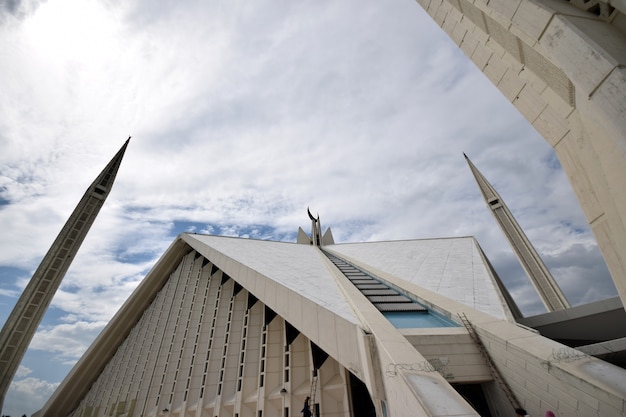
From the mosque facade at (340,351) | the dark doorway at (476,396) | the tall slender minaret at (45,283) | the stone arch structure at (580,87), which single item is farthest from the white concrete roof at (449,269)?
the tall slender minaret at (45,283)

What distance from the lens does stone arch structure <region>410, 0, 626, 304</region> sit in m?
1.50

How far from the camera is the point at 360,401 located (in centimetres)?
696

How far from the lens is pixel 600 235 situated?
1.89m

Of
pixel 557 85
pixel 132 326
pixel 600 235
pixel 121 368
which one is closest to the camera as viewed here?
pixel 600 235

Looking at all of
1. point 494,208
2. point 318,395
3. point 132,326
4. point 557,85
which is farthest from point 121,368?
point 494,208

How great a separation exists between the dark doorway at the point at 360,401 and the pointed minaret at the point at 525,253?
14.5m

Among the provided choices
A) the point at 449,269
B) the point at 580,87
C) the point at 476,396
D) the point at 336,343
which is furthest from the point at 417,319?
the point at 580,87

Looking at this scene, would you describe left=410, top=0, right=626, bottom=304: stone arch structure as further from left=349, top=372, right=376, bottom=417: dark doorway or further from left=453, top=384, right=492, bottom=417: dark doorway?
left=349, top=372, right=376, bottom=417: dark doorway

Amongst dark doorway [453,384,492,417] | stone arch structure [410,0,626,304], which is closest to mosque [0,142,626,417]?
dark doorway [453,384,492,417]

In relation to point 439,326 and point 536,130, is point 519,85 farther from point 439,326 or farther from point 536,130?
point 439,326

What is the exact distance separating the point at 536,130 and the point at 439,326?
4.57 m

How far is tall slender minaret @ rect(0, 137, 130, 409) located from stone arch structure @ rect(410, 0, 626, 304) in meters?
19.1

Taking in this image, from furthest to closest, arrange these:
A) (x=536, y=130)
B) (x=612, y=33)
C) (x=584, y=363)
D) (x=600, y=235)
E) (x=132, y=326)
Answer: (x=132, y=326) < (x=584, y=363) < (x=536, y=130) < (x=600, y=235) < (x=612, y=33)

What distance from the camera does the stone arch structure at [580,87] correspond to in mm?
1499
